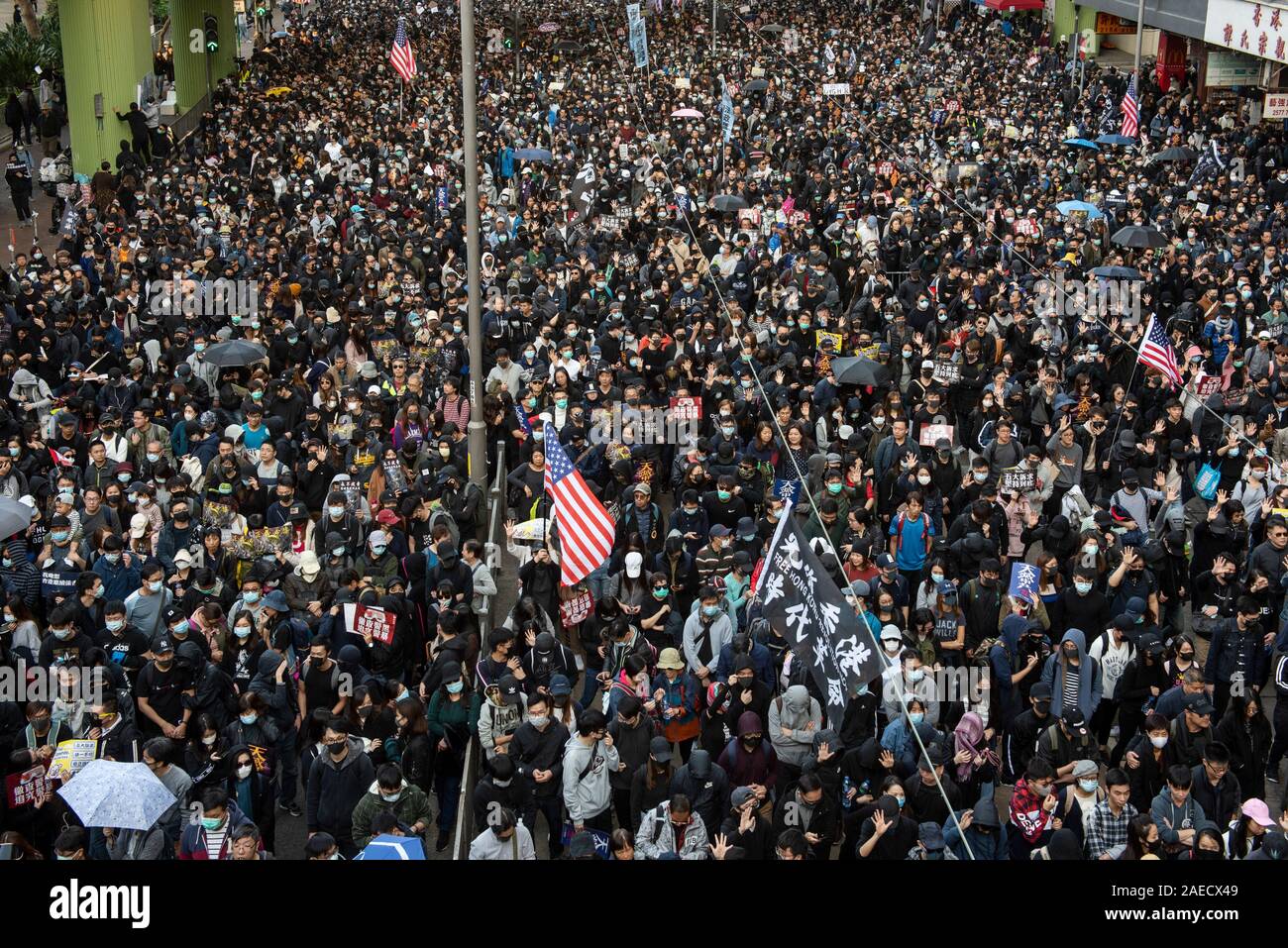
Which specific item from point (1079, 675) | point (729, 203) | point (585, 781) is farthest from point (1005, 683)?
point (729, 203)

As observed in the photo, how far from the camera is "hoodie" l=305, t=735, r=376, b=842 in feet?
30.6

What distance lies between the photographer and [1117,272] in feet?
66.2

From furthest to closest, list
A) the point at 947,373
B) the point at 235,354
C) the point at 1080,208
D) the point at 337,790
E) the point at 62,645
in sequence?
the point at 1080,208, the point at 235,354, the point at 947,373, the point at 62,645, the point at 337,790

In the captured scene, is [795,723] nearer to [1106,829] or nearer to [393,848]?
[1106,829]

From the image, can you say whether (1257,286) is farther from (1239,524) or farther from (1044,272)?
(1239,524)

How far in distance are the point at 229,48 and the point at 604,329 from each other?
36.5 metres

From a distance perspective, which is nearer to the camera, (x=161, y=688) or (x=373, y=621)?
(x=161, y=688)

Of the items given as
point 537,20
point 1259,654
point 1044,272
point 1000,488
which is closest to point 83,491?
point 1000,488

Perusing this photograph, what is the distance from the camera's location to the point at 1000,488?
45.7 feet

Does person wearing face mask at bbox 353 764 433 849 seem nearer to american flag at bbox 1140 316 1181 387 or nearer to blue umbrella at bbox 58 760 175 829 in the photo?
blue umbrella at bbox 58 760 175 829

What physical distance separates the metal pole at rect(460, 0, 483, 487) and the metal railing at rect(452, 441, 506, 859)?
1.25 feet
